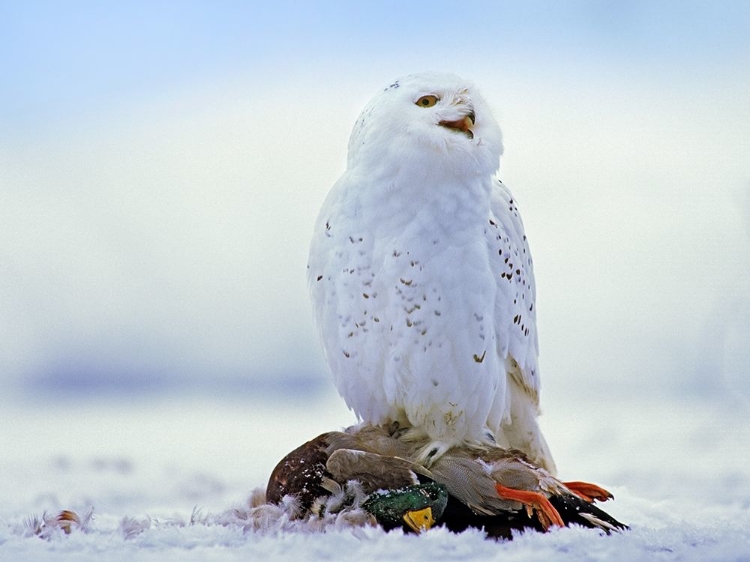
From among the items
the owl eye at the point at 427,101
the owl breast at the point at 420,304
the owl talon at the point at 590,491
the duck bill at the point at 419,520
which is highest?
the owl eye at the point at 427,101

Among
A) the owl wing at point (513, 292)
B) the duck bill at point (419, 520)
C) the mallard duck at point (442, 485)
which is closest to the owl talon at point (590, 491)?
the mallard duck at point (442, 485)

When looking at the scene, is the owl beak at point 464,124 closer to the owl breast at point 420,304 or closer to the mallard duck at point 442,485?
the owl breast at point 420,304

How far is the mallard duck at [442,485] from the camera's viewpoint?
97.8 inches

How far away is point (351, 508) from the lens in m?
2.49

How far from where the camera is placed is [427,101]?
103 inches

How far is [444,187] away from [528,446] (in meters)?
0.85

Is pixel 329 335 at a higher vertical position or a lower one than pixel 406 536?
higher

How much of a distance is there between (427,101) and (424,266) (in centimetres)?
41

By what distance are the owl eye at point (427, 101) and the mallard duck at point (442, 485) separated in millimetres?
868

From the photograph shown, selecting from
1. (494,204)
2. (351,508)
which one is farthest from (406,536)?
(494,204)

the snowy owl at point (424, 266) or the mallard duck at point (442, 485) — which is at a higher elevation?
the snowy owl at point (424, 266)

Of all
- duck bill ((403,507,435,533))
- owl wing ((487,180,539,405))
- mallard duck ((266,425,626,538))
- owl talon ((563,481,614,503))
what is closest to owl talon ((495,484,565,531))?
mallard duck ((266,425,626,538))

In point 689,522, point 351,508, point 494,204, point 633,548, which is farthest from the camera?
point 494,204

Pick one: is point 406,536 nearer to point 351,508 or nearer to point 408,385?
point 351,508
